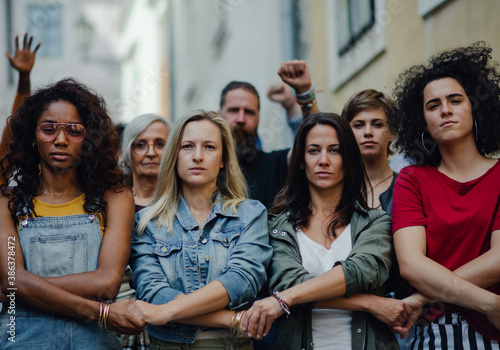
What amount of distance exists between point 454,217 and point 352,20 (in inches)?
209

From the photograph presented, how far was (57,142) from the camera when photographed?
3883 mm

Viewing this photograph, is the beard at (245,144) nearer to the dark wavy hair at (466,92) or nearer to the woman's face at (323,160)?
the woman's face at (323,160)

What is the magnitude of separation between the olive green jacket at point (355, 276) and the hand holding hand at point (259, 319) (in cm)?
18

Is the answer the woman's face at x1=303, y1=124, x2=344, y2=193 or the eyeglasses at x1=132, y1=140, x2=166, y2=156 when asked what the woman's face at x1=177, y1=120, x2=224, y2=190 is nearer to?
the woman's face at x1=303, y1=124, x2=344, y2=193

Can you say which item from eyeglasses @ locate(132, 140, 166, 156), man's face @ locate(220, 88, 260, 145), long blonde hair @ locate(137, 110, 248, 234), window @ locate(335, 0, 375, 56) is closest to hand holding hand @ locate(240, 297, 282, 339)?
long blonde hair @ locate(137, 110, 248, 234)

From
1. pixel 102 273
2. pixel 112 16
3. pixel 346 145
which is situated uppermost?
pixel 112 16

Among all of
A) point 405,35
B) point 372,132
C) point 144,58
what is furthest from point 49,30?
point 372,132

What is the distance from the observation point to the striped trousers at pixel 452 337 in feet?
11.5

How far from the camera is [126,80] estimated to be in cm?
2880

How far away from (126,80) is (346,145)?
25.6m

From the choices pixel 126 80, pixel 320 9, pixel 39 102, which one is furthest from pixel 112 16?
pixel 39 102

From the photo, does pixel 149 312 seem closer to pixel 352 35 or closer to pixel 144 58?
pixel 352 35

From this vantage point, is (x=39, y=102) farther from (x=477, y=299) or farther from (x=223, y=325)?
(x=477, y=299)

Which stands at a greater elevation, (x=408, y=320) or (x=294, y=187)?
(x=294, y=187)
